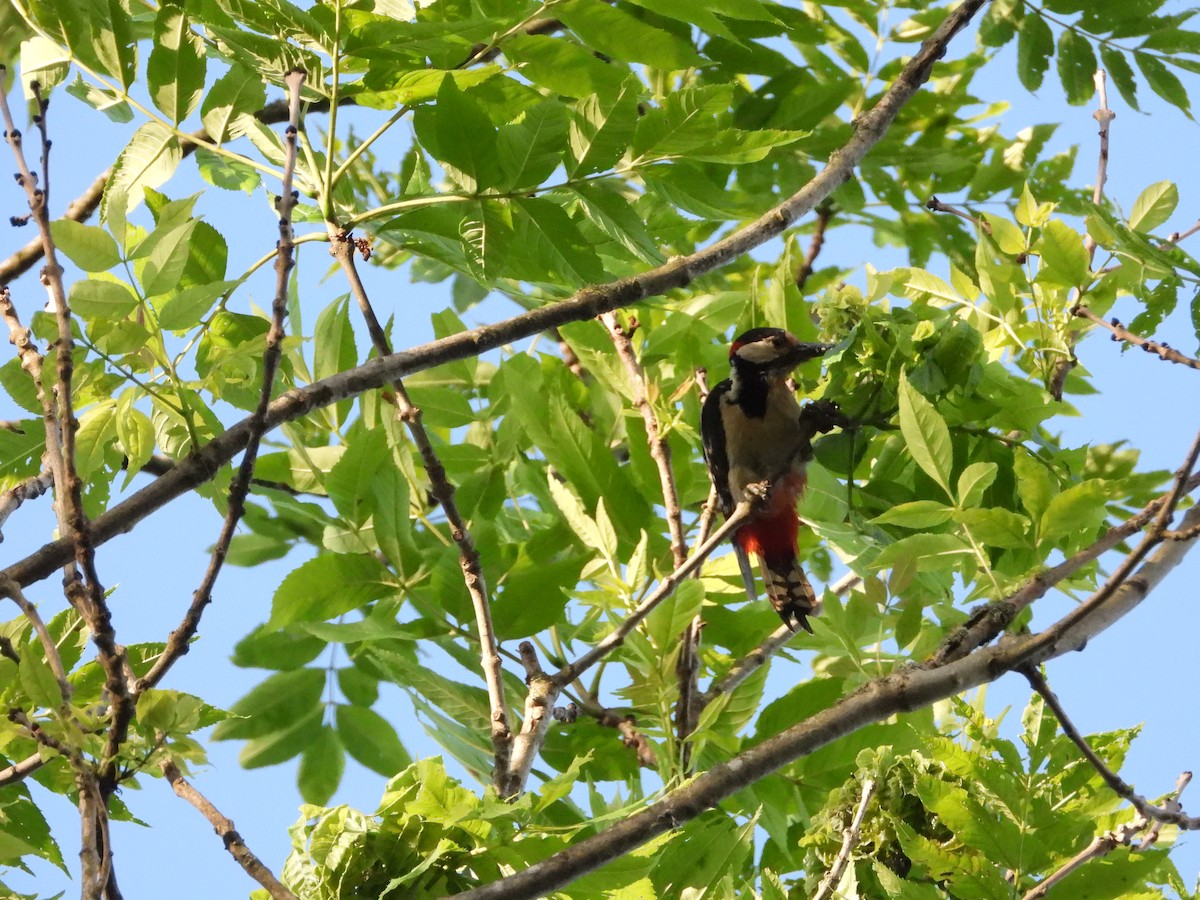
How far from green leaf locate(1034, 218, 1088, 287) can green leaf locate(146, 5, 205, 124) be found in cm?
198

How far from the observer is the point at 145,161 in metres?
2.63

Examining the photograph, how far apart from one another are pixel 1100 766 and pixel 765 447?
6.45 ft

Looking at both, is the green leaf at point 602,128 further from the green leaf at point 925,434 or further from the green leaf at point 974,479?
the green leaf at point 974,479

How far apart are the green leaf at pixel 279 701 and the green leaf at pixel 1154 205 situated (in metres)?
2.65

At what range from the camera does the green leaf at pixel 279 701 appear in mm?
3719

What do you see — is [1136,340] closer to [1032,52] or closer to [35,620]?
[1032,52]

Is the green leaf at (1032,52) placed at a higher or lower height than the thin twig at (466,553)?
higher

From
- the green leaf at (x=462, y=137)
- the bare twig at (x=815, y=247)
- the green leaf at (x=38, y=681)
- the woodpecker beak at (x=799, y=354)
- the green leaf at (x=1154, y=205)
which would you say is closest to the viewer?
the green leaf at (x=38, y=681)

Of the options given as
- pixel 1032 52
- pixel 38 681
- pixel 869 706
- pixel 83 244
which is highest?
pixel 1032 52

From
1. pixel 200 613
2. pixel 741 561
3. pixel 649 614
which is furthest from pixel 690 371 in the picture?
pixel 200 613

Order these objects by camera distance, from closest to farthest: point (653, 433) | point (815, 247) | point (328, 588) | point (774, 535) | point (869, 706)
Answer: point (869, 706) → point (328, 588) → point (653, 433) → point (774, 535) → point (815, 247)

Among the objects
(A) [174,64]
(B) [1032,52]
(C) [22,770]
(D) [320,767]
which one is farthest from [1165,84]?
(C) [22,770]

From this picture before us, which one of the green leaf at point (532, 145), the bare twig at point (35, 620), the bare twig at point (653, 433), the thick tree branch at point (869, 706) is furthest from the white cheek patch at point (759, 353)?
the bare twig at point (35, 620)

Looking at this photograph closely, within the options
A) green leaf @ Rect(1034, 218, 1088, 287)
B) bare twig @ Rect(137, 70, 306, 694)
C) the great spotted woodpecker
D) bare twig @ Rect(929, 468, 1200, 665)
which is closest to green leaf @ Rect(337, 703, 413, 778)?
the great spotted woodpecker
